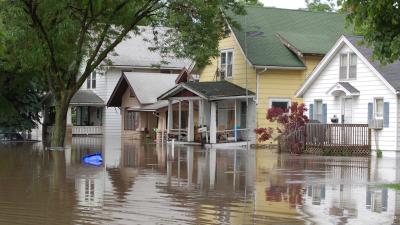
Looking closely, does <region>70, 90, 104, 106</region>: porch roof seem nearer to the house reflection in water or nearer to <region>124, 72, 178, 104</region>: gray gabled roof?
<region>124, 72, 178, 104</region>: gray gabled roof

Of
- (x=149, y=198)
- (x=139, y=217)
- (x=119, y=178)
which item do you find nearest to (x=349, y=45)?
(x=119, y=178)

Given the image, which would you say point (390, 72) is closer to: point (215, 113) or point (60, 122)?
point (215, 113)

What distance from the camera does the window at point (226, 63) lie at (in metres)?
42.2

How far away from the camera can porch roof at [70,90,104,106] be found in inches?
2266

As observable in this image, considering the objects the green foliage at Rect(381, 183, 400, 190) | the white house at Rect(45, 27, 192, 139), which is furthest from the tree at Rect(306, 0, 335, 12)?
the green foliage at Rect(381, 183, 400, 190)

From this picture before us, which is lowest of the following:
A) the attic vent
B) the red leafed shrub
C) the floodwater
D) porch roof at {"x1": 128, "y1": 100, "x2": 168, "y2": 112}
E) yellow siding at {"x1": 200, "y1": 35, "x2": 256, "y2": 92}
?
the floodwater

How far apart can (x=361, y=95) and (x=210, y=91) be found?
32.6 feet

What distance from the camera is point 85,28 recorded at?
29875 mm

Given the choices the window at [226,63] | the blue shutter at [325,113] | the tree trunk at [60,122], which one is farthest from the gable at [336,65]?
the tree trunk at [60,122]

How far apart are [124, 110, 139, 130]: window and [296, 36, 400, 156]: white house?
68.0 ft

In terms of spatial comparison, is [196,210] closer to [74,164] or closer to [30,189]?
[30,189]

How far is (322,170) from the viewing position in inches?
848

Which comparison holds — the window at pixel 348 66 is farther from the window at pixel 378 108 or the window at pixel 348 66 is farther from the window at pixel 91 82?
the window at pixel 91 82

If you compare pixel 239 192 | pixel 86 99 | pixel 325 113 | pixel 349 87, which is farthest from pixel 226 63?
pixel 239 192
